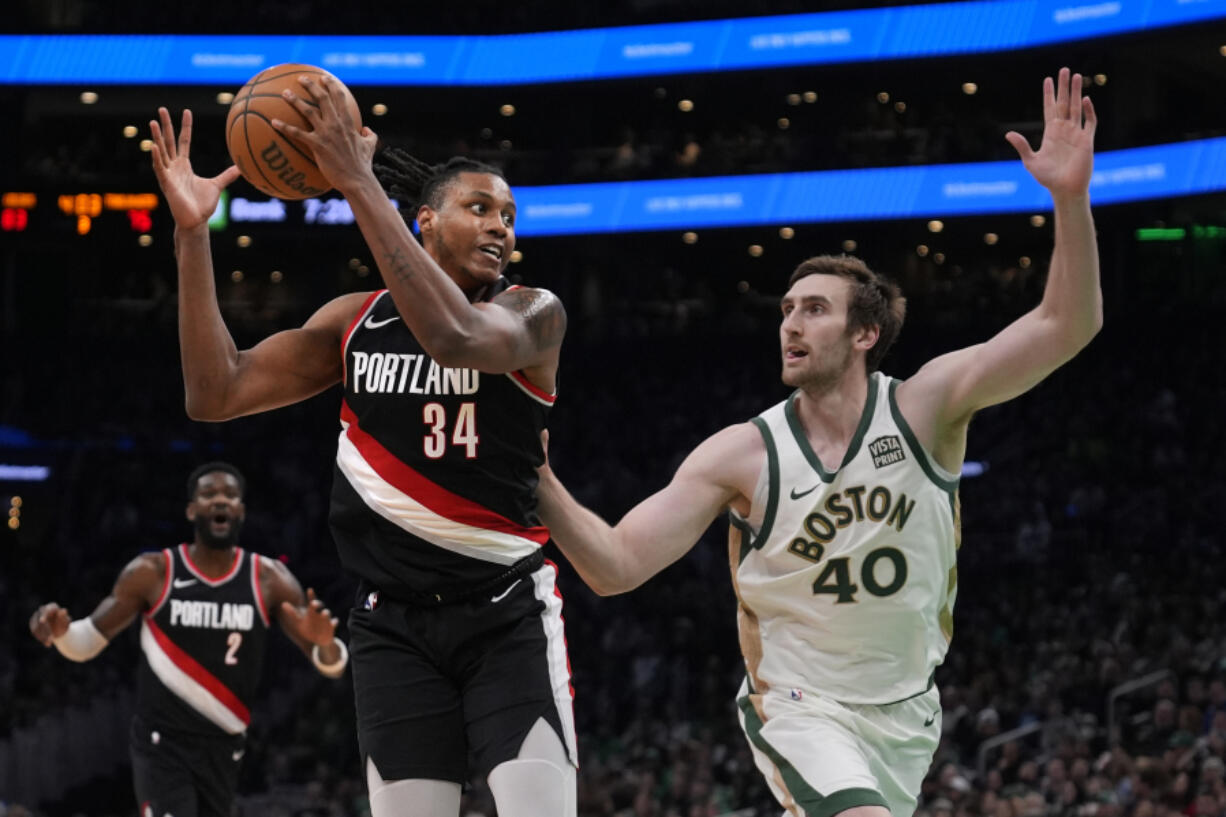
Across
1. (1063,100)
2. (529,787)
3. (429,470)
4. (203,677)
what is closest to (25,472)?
(203,677)

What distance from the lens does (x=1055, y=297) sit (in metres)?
5.02

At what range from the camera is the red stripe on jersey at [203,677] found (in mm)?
9055

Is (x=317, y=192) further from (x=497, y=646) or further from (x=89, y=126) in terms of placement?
(x=89, y=126)

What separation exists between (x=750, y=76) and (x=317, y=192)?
24471 millimetres

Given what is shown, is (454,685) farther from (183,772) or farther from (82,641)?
(82,641)

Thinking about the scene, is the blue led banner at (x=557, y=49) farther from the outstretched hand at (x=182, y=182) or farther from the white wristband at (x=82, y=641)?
the outstretched hand at (x=182, y=182)

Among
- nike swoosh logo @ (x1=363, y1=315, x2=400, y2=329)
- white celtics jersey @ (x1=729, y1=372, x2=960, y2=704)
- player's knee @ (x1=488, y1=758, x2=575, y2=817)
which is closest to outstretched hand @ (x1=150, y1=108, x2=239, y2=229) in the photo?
nike swoosh logo @ (x1=363, y1=315, x2=400, y2=329)

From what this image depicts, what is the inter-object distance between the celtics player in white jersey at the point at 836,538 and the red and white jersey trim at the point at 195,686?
4285 millimetres

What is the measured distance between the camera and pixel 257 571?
9352 mm

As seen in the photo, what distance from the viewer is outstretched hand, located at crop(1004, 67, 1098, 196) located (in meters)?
4.84

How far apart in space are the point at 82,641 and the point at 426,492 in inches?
196

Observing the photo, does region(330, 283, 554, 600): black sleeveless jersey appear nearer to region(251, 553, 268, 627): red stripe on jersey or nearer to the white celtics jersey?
the white celtics jersey

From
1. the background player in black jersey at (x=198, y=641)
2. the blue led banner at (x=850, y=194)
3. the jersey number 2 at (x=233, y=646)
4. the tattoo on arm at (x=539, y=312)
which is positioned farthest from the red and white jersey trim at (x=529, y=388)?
the blue led banner at (x=850, y=194)

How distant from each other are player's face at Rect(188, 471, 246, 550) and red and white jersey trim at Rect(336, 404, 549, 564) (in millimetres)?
4442
